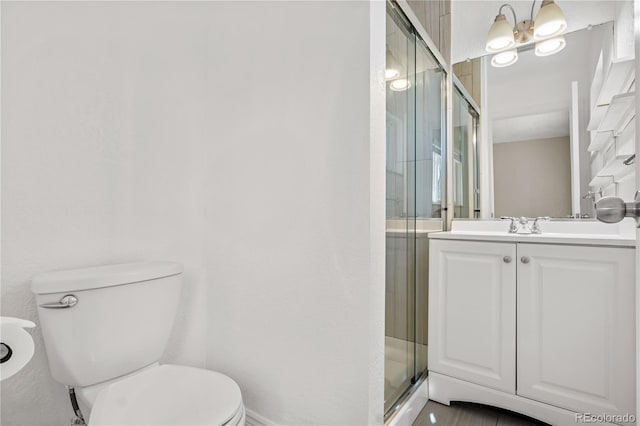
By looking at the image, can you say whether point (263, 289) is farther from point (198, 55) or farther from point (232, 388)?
point (198, 55)

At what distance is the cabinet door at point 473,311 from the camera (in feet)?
4.42

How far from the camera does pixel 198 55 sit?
4.60 feet

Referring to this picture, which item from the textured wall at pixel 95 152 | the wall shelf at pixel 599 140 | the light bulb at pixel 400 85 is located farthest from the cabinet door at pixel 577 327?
the textured wall at pixel 95 152

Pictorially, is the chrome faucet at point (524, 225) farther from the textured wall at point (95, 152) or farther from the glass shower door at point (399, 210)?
the textured wall at point (95, 152)

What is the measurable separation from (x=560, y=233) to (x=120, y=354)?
1.94 metres

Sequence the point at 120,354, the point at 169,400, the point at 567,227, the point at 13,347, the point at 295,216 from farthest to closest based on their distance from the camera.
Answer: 1. the point at 567,227
2. the point at 295,216
3. the point at 120,354
4. the point at 169,400
5. the point at 13,347

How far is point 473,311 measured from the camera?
1.42 meters

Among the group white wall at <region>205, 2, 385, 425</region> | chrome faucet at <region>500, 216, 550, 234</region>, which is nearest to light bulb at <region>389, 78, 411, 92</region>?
white wall at <region>205, 2, 385, 425</region>

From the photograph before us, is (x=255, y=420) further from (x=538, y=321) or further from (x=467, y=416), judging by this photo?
A: (x=538, y=321)

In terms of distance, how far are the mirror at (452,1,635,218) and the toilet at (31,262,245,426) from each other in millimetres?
1639

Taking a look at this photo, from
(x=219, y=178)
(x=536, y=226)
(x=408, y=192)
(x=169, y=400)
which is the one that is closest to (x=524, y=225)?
(x=536, y=226)

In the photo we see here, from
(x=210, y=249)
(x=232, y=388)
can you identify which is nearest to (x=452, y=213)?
(x=210, y=249)

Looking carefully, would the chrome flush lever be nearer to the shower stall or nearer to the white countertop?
the shower stall

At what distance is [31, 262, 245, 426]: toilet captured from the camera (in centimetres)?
86
